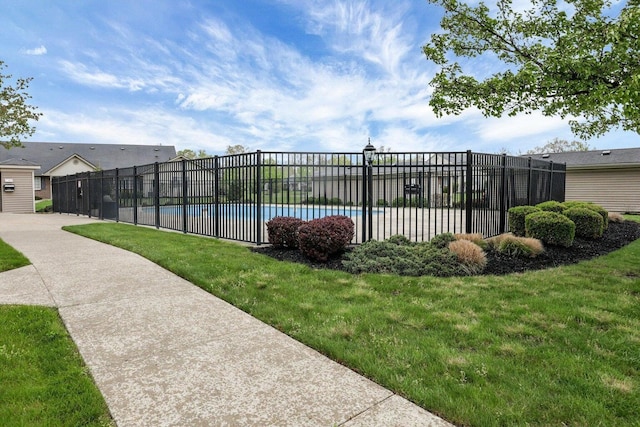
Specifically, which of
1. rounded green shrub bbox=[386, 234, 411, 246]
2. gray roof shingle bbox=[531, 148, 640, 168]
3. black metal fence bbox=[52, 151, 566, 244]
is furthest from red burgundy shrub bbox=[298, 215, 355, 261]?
gray roof shingle bbox=[531, 148, 640, 168]

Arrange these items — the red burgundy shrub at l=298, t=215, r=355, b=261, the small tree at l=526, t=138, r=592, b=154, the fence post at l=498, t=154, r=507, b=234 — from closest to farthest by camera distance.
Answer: the red burgundy shrub at l=298, t=215, r=355, b=261, the fence post at l=498, t=154, r=507, b=234, the small tree at l=526, t=138, r=592, b=154

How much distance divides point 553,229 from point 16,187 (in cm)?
2590

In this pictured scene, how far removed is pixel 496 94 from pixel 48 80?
→ 17.1 m

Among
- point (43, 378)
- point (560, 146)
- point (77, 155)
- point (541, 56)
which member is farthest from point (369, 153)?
point (560, 146)

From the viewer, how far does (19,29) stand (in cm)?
1105

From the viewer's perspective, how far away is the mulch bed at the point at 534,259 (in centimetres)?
623

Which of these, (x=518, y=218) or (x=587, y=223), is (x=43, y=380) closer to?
(x=518, y=218)

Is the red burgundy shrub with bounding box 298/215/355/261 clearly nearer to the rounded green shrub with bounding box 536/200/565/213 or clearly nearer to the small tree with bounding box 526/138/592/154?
the rounded green shrub with bounding box 536/200/565/213

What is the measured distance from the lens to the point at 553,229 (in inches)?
304

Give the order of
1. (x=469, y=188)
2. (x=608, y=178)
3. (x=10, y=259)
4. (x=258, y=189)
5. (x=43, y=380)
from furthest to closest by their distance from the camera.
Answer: (x=608, y=178)
(x=258, y=189)
(x=469, y=188)
(x=10, y=259)
(x=43, y=380)

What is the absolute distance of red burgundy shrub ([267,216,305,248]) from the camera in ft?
23.6

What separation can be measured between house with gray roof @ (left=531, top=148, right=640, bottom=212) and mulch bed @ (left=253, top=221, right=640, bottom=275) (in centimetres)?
1163

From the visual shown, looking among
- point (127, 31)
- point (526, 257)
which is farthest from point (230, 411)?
point (127, 31)

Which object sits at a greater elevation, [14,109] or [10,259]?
[14,109]
